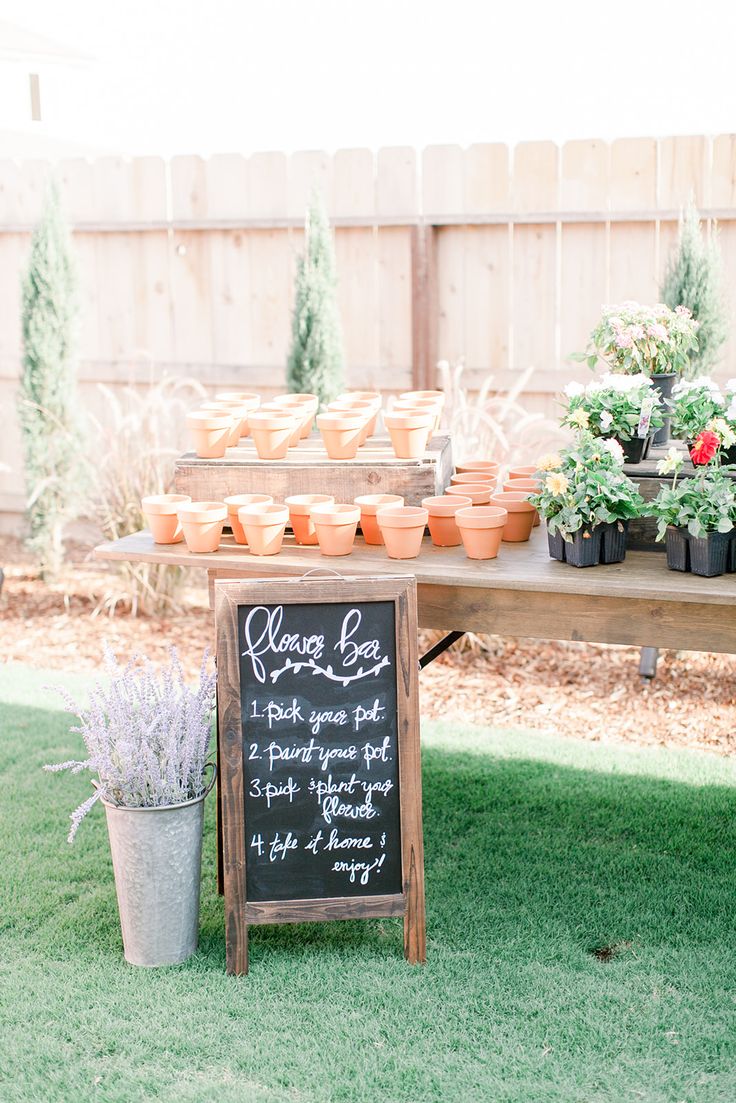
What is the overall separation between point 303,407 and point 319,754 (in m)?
1.07

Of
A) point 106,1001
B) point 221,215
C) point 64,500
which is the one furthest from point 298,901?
point 221,215

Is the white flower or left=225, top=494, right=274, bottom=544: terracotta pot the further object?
left=225, top=494, right=274, bottom=544: terracotta pot

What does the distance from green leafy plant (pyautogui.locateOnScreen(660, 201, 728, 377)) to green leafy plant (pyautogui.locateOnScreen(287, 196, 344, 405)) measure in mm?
1641

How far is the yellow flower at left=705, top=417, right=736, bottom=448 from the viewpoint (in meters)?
2.54

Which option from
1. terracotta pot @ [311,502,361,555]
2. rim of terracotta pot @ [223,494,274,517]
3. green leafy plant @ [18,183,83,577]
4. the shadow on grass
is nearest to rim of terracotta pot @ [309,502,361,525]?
terracotta pot @ [311,502,361,555]

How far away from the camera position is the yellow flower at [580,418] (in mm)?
2697

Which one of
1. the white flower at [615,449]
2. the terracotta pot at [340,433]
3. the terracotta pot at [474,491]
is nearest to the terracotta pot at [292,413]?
the terracotta pot at [340,433]

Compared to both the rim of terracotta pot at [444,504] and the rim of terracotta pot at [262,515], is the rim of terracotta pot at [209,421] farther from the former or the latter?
the rim of terracotta pot at [444,504]

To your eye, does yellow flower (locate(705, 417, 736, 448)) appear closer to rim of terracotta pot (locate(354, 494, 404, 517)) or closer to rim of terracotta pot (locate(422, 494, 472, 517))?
rim of terracotta pot (locate(422, 494, 472, 517))

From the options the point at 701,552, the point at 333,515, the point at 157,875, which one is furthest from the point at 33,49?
the point at 701,552

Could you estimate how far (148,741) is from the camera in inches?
107

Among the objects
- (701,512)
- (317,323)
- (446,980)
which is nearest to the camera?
(701,512)

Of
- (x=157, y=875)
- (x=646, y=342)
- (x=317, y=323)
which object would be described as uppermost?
(x=317, y=323)

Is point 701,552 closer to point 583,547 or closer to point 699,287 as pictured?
point 583,547
